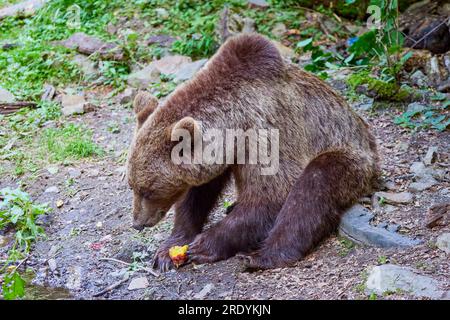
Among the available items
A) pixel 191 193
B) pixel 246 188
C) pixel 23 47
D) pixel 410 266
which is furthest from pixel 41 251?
pixel 23 47

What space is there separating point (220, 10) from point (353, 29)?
220cm

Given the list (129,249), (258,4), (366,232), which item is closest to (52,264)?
(129,249)

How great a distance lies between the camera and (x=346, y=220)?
19.0 ft

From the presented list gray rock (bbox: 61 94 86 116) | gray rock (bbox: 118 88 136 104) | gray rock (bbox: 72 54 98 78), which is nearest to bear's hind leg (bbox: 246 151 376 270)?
gray rock (bbox: 118 88 136 104)

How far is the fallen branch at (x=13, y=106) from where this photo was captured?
967 cm

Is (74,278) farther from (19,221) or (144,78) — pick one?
(144,78)

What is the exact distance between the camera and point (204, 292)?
5.40 meters

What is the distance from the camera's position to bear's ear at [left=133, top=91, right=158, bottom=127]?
19.5 feet

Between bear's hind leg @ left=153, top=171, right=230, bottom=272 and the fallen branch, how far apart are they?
4409 mm

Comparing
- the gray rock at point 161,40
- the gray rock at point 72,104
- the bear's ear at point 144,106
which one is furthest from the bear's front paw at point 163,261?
the gray rock at point 161,40

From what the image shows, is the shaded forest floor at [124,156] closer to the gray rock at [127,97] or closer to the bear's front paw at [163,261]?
the gray rock at [127,97]

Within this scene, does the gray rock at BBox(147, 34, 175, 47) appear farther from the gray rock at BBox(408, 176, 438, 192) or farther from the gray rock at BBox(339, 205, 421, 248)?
the gray rock at BBox(339, 205, 421, 248)

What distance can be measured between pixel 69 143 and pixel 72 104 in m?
1.37

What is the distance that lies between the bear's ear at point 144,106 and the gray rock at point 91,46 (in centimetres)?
469
